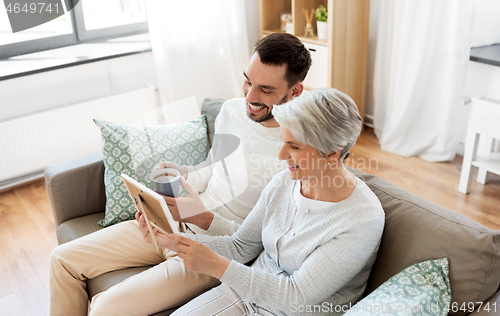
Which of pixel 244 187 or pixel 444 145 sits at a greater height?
pixel 244 187

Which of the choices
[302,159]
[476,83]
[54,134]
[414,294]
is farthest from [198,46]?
[414,294]

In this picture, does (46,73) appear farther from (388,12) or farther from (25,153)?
(388,12)

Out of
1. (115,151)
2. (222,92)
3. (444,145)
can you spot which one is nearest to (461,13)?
(444,145)

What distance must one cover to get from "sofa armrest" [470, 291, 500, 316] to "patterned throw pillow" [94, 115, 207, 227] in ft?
3.78

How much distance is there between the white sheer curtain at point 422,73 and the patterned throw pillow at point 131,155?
1.88 m

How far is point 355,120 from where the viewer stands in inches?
45.1

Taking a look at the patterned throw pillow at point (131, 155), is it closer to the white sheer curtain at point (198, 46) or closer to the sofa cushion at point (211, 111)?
the sofa cushion at point (211, 111)

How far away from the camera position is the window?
3.07 metres

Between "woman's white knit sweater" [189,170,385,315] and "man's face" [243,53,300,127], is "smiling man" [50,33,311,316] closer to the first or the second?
"man's face" [243,53,300,127]

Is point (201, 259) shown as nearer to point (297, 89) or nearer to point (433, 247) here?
point (433, 247)

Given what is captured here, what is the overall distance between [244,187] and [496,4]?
2.25 metres

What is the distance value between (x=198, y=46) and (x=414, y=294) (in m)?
2.66

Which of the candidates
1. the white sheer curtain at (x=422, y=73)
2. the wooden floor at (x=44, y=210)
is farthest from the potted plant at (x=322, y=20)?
the wooden floor at (x=44, y=210)

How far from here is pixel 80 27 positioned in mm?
3279
